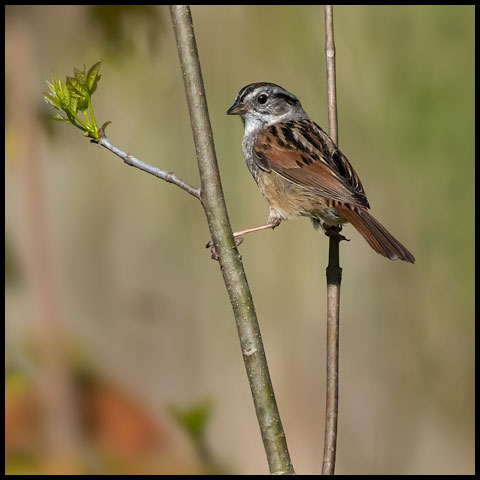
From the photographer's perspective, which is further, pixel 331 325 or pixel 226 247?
pixel 331 325

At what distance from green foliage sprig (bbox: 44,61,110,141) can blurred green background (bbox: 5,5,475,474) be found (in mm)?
2003

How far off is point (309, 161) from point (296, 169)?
51 millimetres

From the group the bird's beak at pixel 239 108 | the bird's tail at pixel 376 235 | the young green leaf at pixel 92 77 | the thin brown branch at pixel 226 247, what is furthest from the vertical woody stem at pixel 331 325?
the bird's beak at pixel 239 108

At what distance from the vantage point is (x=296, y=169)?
2.30 m

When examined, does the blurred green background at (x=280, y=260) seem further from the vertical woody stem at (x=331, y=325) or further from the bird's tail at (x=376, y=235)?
the vertical woody stem at (x=331, y=325)

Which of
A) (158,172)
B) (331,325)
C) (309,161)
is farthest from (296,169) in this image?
(158,172)

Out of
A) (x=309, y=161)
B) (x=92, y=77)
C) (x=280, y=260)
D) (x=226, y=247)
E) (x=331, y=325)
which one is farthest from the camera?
(x=280, y=260)

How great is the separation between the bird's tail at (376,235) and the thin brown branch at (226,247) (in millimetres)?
775

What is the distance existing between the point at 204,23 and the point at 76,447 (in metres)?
2.16

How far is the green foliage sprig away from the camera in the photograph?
1.26m

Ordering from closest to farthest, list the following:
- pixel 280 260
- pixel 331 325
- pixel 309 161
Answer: pixel 331 325
pixel 309 161
pixel 280 260

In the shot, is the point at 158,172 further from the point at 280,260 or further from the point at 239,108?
the point at 280,260

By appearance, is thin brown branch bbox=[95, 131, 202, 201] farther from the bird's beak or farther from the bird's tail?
the bird's beak

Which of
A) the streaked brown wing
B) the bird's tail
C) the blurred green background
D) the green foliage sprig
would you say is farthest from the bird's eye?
the green foliage sprig
